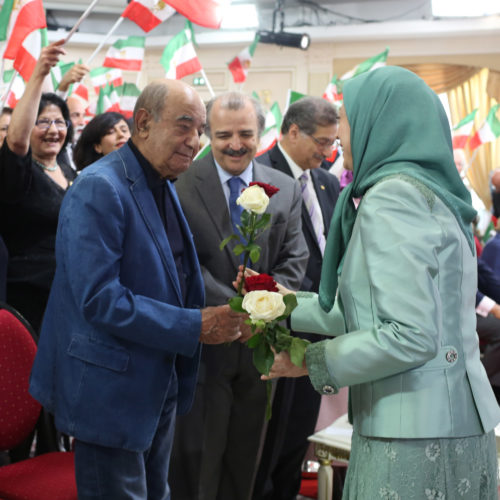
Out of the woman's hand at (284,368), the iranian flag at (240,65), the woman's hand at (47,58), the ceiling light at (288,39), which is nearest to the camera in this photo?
the woman's hand at (284,368)

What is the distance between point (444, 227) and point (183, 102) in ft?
2.68

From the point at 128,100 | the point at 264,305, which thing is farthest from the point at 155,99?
the point at 128,100

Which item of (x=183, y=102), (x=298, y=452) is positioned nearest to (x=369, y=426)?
(x=183, y=102)

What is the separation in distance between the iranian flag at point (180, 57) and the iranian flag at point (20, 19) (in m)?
1.64

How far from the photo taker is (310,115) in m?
3.22

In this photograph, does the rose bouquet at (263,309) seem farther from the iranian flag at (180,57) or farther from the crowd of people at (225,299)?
the iranian flag at (180,57)

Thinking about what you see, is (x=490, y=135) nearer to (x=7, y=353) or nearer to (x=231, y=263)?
(x=231, y=263)

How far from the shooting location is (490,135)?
7535 millimetres

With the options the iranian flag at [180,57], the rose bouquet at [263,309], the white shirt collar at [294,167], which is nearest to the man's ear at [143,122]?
the rose bouquet at [263,309]

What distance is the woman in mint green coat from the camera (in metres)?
1.27

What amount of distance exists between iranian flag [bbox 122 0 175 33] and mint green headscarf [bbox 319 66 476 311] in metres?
2.56

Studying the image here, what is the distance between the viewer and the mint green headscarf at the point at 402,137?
136 centimetres

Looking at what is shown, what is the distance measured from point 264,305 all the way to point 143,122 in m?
0.69

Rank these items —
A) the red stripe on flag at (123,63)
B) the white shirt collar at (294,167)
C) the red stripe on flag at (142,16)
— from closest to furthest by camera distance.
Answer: the white shirt collar at (294,167)
the red stripe on flag at (142,16)
the red stripe on flag at (123,63)
